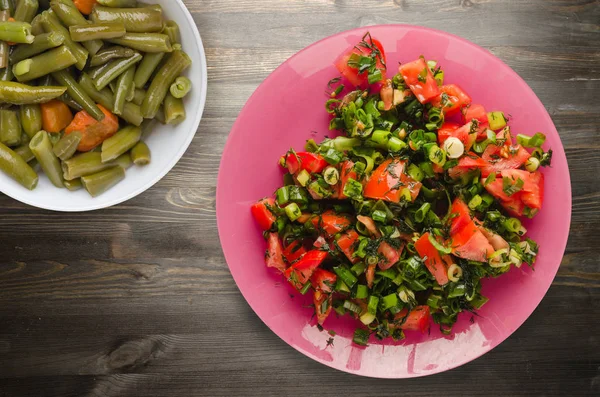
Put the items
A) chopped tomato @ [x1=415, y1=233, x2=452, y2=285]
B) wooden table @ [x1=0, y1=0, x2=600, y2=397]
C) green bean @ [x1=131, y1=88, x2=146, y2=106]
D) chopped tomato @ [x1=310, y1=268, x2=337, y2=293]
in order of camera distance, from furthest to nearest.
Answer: wooden table @ [x1=0, y1=0, x2=600, y2=397], green bean @ [x1=131, y1=88, x2=146, y2=106], chopped tomato @ [x1=310, y1=268, x2=337, y2=293], chopped tomato @ [x1=415, y1=233, x2=452, y2=285]

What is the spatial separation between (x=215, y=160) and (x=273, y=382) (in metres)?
1.01

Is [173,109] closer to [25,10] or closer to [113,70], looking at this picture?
[113,70]

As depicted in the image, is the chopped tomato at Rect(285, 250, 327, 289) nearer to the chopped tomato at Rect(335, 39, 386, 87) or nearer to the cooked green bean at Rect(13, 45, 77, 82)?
the chopped tomato at Rect(335, 39, 386, 87)

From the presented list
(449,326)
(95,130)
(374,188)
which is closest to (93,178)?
(95,130)

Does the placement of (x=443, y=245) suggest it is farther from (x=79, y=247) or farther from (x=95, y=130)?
(x=79, y=247)

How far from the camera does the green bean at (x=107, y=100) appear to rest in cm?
179

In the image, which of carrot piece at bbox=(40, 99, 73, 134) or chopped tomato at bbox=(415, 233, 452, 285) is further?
carrot piece at bbox=(40, 99, 73, 134)

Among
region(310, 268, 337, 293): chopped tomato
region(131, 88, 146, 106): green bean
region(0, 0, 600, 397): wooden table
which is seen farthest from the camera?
region(0, 0, 600, 397): wooden table

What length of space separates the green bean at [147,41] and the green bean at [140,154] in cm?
36

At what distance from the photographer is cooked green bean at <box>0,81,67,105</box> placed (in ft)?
5.50

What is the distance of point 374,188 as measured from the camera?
164 cm

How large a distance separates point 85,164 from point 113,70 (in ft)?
1.17

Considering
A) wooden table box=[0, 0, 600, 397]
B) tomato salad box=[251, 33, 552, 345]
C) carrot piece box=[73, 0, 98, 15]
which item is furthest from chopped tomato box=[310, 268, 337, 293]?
carrot piece box=[73, 0, 98, 15]

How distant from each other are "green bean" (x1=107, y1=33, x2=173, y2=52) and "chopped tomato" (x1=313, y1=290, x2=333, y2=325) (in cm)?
102
